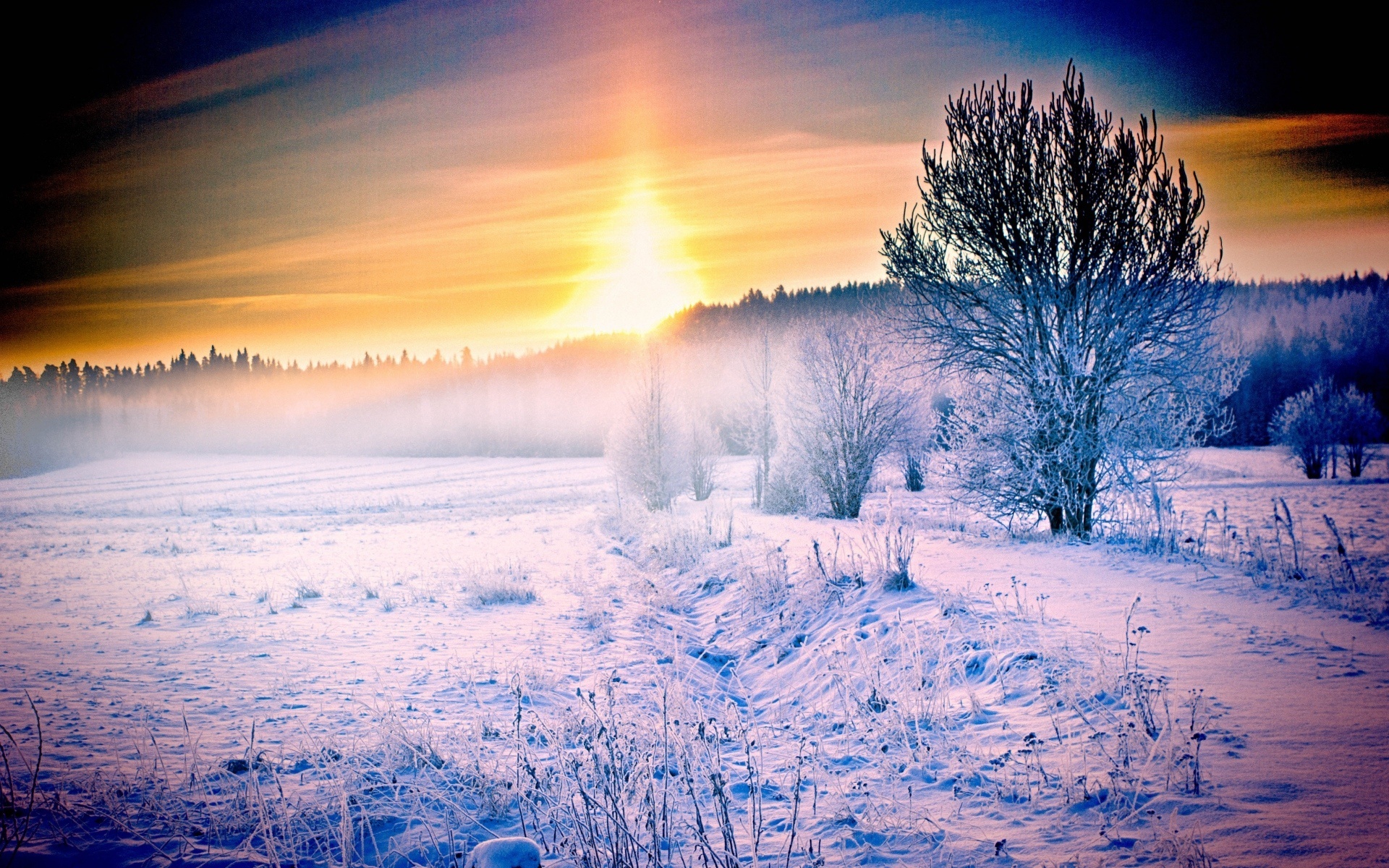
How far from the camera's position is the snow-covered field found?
3.42 metres

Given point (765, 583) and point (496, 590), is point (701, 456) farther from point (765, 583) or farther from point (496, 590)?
point (765, 583)

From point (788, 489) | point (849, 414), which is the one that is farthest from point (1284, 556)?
point (788, 489)

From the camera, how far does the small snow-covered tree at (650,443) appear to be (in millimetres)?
29062

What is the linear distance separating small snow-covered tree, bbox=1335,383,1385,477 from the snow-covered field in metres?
24.0

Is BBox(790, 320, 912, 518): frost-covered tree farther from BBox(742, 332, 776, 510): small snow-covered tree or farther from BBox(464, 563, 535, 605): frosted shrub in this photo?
BBox(464, 563, 535, 605): frosted shrub

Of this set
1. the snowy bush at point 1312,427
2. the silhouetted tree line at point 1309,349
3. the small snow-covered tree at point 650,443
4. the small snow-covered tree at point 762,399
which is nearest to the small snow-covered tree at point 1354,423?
the snowy bush at point 1312,427

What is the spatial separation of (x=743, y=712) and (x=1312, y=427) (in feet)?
123

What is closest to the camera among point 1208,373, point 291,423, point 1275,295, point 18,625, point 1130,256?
point 18,625

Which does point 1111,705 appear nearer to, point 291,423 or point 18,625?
point 18,625

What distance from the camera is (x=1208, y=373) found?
1152 centimetres

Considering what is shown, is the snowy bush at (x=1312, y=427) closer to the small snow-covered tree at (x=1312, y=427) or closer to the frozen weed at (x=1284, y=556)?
the small snow-covered tree at (x=1312, y=427)

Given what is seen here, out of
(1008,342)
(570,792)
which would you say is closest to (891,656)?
(570,792)

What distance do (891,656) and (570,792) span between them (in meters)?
3.75

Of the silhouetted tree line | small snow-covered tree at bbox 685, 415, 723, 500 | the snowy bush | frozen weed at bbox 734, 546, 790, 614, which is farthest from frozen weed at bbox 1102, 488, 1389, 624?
the silhouetted tree line
